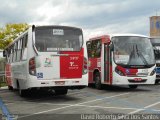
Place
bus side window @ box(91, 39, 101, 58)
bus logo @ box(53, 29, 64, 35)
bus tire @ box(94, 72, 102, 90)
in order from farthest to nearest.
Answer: bus side window @ box(91, 39, 101, 58) < bus tire @ box(94, 72, 102, 90) < bus logo @ box(53, 29, 64, 35)

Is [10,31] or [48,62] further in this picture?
[10,31]

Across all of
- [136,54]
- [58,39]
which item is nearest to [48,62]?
[58,39]

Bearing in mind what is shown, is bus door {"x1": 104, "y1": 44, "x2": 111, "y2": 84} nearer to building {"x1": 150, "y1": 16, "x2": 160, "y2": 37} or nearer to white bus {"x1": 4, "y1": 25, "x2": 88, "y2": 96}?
white bus {"x1": 4, "y1": 25, "x2": 88, "y2": 96}

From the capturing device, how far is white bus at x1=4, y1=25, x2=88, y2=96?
1388 centimetres

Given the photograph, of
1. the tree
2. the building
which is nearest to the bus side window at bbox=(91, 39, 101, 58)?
the tree

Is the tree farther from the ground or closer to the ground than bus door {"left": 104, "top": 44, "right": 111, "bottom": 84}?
farther from the ground

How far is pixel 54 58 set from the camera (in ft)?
46.1

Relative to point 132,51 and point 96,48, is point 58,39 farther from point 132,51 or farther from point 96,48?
point 96,48

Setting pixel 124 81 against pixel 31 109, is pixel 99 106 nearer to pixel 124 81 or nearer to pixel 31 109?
pixel 31 109

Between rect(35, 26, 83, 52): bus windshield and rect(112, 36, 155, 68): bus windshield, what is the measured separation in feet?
13.0

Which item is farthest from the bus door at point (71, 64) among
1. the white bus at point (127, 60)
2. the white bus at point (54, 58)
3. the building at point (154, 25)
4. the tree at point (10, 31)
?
the building at point (154, 25)

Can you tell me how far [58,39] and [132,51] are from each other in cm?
514

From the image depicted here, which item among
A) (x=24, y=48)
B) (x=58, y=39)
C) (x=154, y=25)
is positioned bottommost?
(x=24, y=48)

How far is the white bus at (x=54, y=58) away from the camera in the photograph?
13.9 metres
